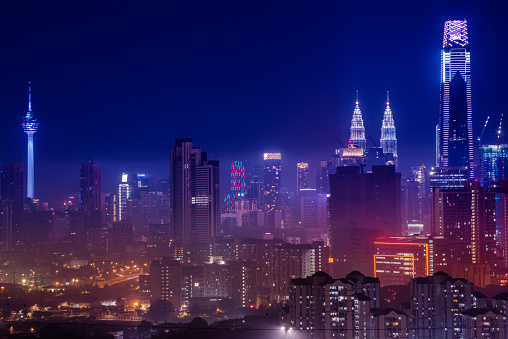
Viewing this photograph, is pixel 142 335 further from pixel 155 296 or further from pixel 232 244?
pixel 232 244

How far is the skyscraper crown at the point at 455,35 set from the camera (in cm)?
1997

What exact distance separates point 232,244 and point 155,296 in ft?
11.5

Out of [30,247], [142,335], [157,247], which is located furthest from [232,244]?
[142,335]

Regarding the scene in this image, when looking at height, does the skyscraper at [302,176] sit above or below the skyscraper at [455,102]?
below

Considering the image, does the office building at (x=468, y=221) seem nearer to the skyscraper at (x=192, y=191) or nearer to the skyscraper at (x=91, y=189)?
the skyscraper at (x=192, y=191)

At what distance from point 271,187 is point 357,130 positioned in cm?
389

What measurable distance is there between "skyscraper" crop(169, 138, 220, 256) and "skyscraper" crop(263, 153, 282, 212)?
232cm

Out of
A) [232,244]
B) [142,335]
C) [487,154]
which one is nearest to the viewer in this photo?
[142,335]

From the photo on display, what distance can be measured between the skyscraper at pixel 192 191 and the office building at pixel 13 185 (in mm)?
3993

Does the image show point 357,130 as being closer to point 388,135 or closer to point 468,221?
point 388,135

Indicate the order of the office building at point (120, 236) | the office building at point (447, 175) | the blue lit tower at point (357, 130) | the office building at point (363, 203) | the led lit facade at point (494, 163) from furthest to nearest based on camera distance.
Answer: the office building at point (120, 236), the office building at point (447, 175), the blue lit tower at point (357, 130), the led lit facade at point (494, 163), the office building at point (363, 203)

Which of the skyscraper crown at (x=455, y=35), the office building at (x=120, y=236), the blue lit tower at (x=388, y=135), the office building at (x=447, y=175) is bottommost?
the office building at (x=120, y=236)

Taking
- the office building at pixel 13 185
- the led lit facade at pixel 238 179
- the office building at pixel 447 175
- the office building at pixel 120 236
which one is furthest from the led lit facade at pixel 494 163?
the office building at pixel 13 185

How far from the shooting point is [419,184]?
19281 millimetres
